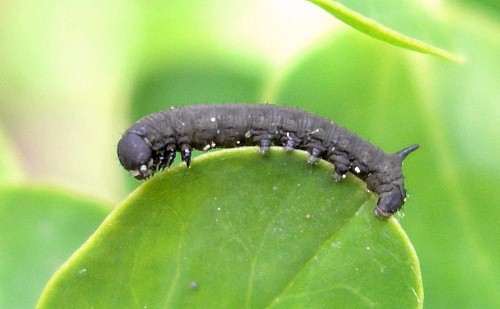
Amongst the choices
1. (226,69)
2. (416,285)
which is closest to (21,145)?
(226,69)

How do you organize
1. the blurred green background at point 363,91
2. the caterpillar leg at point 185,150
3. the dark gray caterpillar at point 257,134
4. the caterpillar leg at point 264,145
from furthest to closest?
the blurred green background at point 363,91 → the dark gray caterpillar at point 257,134 → the caterpillar leg at point 185,150 → the caterpillar leg at point 264,145

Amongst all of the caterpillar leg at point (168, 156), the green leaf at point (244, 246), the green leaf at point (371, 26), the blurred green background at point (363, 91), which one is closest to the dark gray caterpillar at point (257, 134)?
the caterpillar leg at point (168, 156)

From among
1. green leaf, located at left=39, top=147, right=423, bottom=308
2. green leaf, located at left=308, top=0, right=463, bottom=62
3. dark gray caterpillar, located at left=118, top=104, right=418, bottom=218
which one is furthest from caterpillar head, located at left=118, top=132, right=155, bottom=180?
green leaf, located at left=308, top=0, right=463, bottom=62

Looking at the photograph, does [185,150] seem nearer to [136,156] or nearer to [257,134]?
[136,156]

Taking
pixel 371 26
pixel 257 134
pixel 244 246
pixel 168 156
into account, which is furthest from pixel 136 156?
pixel 371 26

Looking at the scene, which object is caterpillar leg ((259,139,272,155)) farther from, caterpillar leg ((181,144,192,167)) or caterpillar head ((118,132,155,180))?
caterpillar head ((118,132,155,180))

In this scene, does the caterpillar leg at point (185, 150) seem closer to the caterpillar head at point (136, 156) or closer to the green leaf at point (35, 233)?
the caterpillar head at point (136, 156)

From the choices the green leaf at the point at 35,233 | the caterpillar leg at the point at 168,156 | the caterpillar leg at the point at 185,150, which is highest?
the caterpillar leg at the point at 185,150

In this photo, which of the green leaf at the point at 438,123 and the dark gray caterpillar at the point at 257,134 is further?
the green leaf at the point at 438,123
